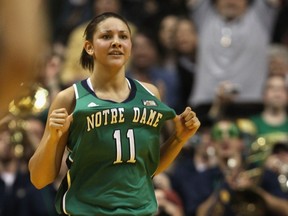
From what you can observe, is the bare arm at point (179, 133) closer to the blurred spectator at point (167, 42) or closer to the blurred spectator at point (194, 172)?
the blurred spectator at point (194, 172)

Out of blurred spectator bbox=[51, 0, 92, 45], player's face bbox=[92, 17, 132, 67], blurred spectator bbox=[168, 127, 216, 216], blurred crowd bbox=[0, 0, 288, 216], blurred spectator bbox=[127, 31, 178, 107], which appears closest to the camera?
player's face bbox=[92, 17, 132, 67]

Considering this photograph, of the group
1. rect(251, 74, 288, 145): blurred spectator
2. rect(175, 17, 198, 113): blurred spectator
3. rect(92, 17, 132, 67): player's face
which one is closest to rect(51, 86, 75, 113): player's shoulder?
rect(92, 17, 132, 67): player's face

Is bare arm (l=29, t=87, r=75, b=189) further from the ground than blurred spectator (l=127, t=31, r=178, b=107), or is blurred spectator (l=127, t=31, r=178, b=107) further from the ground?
bare arm (l=29, t=87, r=75, b=189)

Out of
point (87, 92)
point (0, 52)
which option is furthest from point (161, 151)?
point (0, 52)

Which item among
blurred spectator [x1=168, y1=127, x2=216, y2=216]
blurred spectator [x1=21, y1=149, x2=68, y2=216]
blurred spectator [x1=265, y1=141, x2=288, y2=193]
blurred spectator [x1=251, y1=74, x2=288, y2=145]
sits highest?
blurred spectator [x1=251, y1=74, x2=288, y2=145]

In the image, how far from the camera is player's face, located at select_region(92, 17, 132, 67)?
4.11 metres

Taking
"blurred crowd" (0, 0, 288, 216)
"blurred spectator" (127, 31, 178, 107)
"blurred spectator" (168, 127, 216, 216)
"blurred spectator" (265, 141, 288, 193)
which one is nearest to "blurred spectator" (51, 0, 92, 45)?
"blurred crowd" (0, 0, 288, 216)

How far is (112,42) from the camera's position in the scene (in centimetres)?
411

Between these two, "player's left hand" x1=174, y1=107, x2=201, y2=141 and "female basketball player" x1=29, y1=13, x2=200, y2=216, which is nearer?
"female basketball player" x1=29, y1=13, x2=200, y2=216

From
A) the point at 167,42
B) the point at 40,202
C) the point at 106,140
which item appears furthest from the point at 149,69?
the point at 106,140

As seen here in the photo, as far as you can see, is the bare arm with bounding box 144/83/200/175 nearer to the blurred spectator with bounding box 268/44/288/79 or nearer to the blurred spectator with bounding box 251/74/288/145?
the blurred spectator with bounding box 251/74/288/145

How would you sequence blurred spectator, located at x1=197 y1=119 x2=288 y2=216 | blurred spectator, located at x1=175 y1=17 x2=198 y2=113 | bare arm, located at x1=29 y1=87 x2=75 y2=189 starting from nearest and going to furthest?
bare arm, located at x1=29 y1=87 x2=75 y2=189, blurred spectator, located at x1=197 y1=119 x2=288 y2=216, blurred spectator, located at x1=175 y1=17 x2=198 y2=113

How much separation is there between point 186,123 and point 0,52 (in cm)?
299

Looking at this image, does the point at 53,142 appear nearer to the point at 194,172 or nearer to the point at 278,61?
the point at 194,172
